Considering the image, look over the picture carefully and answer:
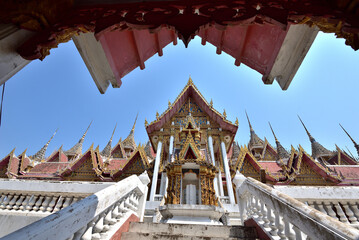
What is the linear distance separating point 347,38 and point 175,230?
3495mm

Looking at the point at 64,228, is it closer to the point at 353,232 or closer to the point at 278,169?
the point at 353,232

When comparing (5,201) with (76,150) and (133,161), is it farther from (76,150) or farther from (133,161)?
(76,150)

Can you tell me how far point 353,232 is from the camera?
135 cm

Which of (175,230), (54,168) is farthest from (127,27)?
(54,168)

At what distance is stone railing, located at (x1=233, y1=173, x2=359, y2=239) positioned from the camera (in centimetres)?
150

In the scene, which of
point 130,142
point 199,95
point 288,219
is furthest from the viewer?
point 130,142

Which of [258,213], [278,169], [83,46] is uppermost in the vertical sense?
[278,169]

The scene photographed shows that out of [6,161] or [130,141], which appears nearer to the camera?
[6,161]

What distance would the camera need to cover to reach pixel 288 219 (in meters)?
2.08

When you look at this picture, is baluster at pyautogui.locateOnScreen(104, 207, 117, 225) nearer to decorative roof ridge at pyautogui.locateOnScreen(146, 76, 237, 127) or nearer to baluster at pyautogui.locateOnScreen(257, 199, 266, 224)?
baluster at pyautogui.locateOnScreen(257, 199, 266, 224)

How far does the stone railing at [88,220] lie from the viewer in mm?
1349

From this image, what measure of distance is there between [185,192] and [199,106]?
7637 millimetres

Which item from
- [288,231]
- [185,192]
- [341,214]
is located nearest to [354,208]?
[341,214]

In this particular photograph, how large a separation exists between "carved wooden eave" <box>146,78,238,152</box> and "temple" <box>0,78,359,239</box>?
0.06 meters
